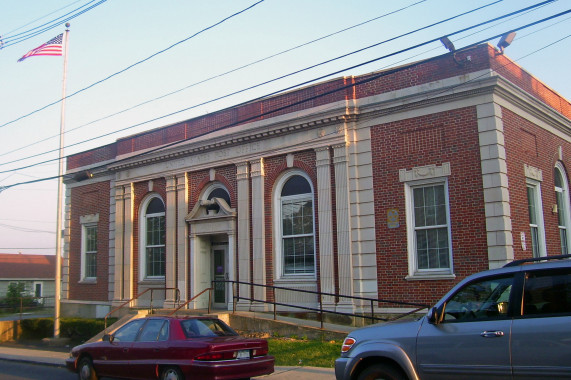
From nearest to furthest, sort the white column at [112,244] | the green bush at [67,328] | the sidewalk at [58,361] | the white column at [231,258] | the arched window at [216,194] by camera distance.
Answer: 1. the sidewalk at [58,361]
2. the white column at [231,258]
3. the arched window at [216,194]
4. the green bush at [67,328]
5. the white column at [112,244]

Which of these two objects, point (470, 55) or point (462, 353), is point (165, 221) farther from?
point (462, 353)

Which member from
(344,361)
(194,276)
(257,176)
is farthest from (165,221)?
(344,361)

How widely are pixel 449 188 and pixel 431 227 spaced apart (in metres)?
1.20

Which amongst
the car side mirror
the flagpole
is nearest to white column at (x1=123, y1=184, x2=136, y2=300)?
the flagpole

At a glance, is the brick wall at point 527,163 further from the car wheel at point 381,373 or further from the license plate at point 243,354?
the car wheel at point 381,373

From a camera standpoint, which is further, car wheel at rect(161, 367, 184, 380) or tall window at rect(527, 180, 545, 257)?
tall window at rect(527, 180, 545, 257)

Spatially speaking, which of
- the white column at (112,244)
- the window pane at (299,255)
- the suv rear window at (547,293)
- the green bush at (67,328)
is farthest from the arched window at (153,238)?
the suv rear window at (547,293)

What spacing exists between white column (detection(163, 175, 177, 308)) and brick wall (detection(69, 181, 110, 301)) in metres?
4.30

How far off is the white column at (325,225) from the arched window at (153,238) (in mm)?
Answer: 7872

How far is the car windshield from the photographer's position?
10602 millimetres

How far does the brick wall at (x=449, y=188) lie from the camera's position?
49.5 feet

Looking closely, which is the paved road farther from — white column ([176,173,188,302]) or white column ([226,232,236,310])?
white column ([226,232,236,310])

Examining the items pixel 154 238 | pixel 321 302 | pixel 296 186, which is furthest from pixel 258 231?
pixel 154 238

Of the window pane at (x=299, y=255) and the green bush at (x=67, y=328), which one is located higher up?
the window pane at (x=299, y=255)
